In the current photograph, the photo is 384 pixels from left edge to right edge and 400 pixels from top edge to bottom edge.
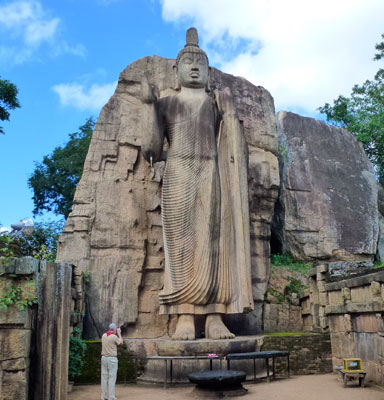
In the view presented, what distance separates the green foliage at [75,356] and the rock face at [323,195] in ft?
18.4

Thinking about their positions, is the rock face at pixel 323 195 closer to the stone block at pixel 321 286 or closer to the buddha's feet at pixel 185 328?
the stone block at pixel 321 286

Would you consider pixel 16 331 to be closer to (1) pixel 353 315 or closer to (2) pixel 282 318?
(1) pixel 353 315

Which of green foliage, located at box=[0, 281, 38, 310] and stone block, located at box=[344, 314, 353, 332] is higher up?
green foliage, located at box=[0, 281, 38, 310]

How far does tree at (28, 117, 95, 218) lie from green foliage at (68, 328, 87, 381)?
8788 mm

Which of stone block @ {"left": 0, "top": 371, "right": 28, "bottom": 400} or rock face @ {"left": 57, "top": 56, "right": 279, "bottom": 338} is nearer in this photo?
stone block @ {"left": 0, "top": 371, "right": 28, "bottom": 400}

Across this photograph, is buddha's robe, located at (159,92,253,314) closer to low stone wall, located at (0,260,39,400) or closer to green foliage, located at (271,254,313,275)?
green foliage, located at (271,254,313,275)

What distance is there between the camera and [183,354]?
6.53 m

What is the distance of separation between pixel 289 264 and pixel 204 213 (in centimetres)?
359

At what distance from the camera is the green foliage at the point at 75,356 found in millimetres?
6559

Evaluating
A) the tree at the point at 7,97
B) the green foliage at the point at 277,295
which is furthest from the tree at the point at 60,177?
the green foliage at the point at 277,295

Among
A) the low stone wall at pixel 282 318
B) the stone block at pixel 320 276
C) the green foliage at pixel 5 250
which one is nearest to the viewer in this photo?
the green foliage at pixel 5 250

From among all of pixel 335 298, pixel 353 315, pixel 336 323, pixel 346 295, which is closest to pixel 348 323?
pixel 353 315

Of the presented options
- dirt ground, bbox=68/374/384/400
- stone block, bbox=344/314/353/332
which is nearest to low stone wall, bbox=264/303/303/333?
dirt ground, bbox=68/374/384/400

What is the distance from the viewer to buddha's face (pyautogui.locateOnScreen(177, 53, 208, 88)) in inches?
328
